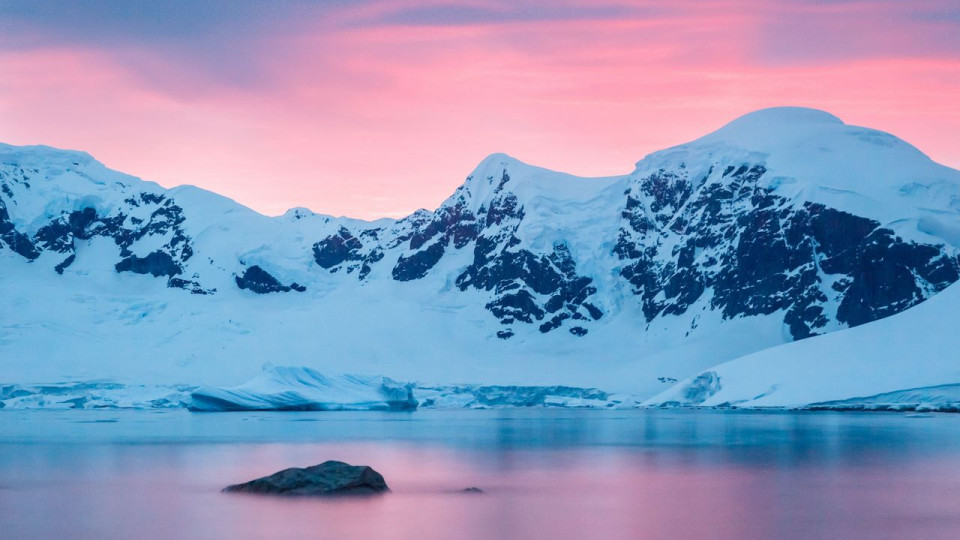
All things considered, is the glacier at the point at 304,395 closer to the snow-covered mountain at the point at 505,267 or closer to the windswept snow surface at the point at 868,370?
the snow-covered mountain at the point at 505,267

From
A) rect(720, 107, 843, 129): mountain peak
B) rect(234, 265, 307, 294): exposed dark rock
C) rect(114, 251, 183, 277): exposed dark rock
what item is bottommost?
rect(234, 265, 307, 294): exposed dark rock

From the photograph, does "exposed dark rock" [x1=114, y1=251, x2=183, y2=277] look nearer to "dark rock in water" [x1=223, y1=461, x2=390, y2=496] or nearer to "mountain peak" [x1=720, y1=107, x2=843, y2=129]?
"mountain peak" [x1=720, y1=107, x2=843, y2=129]

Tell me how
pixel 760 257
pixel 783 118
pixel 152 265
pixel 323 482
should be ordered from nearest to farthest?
pixel 323 482 < pixel 760 257 < pixel 783 118 < pixel 152 265

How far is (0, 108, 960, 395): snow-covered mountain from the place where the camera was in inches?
5246

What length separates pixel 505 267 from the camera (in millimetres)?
156875

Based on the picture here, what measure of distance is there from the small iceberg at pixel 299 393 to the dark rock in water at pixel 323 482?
199 feet

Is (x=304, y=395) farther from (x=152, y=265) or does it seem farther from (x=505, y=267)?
(x=152, y=265)

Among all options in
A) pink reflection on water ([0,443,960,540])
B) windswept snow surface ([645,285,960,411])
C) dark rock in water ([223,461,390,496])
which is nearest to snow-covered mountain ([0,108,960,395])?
windswept snow surface ([645,285,960,411])

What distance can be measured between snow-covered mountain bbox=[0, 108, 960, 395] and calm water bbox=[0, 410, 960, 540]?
72035mm

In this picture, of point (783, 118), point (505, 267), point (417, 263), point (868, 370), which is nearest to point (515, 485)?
point (868, 370)

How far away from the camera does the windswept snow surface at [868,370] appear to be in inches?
2874

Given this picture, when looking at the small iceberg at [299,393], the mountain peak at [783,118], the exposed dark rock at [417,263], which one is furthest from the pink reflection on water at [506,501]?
the exposed dark rock at [417,263]

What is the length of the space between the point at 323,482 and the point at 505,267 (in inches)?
5068

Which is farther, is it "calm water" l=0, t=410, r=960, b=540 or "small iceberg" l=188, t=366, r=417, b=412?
"small iceberg" l=188, t=366, r=417, b=412
